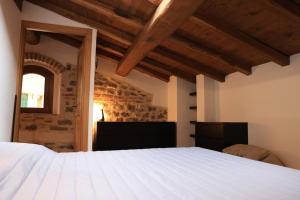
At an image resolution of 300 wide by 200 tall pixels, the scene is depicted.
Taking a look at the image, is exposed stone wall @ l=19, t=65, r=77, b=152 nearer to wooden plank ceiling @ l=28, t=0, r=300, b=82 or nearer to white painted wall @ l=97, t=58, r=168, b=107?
white painted wall @ l=97, t=58, r=168, b=107

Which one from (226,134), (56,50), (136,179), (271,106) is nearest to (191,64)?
(226,134)

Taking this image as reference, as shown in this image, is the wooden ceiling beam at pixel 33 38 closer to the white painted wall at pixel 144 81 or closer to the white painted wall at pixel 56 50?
the white painted wall at pixel 56 50

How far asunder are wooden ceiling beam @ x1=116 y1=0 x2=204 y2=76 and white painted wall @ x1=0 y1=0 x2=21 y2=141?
59.8 inches

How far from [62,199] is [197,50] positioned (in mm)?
2732

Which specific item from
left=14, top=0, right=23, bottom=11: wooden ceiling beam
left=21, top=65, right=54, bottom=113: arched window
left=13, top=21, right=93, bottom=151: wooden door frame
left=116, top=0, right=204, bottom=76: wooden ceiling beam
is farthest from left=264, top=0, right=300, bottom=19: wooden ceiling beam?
left=21, top=65, right=54, bottom=113: arched window

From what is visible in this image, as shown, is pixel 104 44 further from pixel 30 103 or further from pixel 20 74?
pixel 30 103

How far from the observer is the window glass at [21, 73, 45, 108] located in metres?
4.27

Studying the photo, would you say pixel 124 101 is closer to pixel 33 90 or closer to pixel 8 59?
pixel 33 90

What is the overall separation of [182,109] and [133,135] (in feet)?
4.15

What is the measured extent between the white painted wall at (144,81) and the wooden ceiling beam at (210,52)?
1991 mm

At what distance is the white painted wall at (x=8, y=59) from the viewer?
227 centimetres

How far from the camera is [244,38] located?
2.70 metres

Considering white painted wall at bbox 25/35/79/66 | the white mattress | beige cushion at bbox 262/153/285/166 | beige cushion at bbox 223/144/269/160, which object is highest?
white painted wall at bbox 25/35/79/66

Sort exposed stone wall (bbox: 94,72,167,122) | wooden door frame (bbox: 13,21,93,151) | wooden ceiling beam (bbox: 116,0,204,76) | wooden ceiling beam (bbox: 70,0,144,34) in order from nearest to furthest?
wooden ceiling beam (bbox: 116,0,204,76), wooden ceiling beam (bbox: 70,0,144,34), wooden door frame (bbox: 13,21,93,151), exposed stone wall (bbox: 94,72,167,122)
